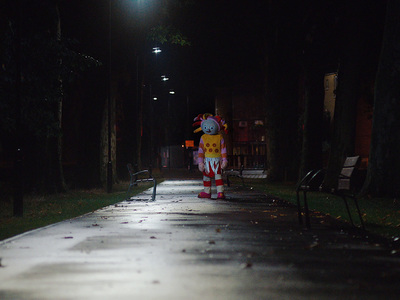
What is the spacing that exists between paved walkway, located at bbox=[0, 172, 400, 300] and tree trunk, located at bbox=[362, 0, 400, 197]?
8.31 meters

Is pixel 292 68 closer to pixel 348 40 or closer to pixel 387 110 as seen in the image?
pixel 348 40

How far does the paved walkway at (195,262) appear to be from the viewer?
741 centimetres

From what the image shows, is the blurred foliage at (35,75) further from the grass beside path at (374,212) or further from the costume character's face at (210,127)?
the grass beside path at (374,212)

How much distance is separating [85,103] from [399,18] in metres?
14.2

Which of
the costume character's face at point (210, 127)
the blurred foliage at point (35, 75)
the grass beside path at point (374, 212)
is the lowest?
the grass beside path at point (374, 212)

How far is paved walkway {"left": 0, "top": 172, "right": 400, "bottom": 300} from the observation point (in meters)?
7.41

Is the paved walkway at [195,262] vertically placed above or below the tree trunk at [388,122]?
below

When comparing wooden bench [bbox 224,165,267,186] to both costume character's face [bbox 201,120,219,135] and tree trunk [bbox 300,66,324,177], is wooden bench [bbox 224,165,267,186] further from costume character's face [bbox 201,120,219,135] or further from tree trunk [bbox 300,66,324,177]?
costume character's face [bbox 201,120,219,135]

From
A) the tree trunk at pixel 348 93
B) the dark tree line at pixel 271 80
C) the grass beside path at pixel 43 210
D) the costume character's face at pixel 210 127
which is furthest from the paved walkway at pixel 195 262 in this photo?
the tree trunk at pixel 348 93

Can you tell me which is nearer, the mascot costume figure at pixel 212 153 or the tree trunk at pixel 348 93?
the mascot costume figure at pixel 212 153

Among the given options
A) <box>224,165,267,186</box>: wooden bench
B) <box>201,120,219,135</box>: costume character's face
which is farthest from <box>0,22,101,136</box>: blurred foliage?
<box>224,165,267,186</box>: wooden bench

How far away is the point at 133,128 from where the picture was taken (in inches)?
1779

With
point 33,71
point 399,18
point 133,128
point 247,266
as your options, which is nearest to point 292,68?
point 133,128

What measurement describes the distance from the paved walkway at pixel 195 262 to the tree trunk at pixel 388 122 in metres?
8.31
